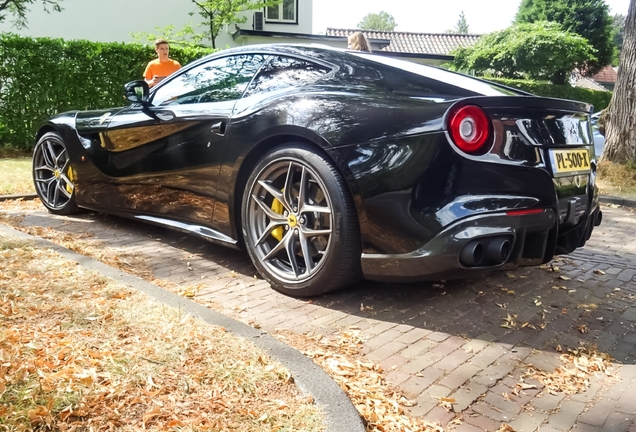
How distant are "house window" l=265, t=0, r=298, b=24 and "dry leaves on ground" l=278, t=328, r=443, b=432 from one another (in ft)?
78.3

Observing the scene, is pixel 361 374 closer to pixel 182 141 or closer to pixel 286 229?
pixel 286 229

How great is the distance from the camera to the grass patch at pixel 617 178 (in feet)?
25.2

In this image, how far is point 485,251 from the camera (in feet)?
8.76

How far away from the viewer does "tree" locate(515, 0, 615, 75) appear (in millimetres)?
38812

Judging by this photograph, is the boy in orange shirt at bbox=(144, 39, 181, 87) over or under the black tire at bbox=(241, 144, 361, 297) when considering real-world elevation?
over

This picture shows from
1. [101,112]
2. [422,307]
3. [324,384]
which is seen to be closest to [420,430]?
→ [324,384]

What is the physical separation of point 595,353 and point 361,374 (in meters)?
1.16

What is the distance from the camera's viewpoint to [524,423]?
2.08m

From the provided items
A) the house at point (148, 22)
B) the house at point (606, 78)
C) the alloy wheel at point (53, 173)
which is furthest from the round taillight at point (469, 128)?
the house at point (606, 78)

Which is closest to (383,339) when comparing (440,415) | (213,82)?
(440,415)

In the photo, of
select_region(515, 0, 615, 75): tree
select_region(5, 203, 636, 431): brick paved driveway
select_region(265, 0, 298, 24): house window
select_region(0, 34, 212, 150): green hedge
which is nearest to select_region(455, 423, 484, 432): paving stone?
select_region(5, 203, 636, 431): brick paved driveway

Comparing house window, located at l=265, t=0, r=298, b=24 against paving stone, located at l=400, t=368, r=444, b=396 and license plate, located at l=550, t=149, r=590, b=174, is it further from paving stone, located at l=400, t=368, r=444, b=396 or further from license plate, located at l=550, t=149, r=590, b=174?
paving stone, located at l=400, t=368, r=444, b=396

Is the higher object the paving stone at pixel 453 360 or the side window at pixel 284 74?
the side window at pixel 284 74

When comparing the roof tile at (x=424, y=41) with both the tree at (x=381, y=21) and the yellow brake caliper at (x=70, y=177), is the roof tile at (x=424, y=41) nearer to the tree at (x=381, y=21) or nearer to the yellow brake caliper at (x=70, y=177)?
the yellow brake caliper at (x=70, y=177)
